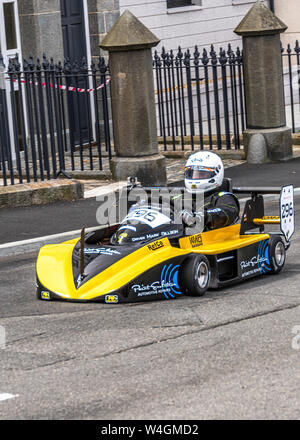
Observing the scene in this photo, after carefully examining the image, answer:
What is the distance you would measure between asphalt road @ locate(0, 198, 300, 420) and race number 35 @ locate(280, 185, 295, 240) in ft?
2.74

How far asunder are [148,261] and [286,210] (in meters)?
2.04

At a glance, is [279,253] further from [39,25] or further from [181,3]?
[181,3]

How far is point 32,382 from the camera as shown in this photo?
21.3 ft

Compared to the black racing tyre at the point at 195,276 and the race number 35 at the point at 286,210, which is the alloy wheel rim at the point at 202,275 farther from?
the race number 35 at the point at 286,210

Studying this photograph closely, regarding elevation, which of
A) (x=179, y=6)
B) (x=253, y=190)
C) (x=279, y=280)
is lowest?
(x=279, y=280)

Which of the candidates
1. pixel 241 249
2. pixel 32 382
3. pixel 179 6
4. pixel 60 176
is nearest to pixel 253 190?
pixel 241 249

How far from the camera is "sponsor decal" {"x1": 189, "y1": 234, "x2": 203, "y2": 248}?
919cm

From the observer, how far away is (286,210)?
32.9 feet

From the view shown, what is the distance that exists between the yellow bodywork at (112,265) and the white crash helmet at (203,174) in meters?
0.57

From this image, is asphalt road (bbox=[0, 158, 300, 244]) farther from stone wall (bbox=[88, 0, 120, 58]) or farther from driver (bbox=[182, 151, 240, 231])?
stone wall (bbox=[88, 0, 120, 58])

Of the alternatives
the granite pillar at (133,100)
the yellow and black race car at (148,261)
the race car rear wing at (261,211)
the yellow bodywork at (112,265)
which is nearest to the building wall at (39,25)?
the granite pillar at (133,100)
